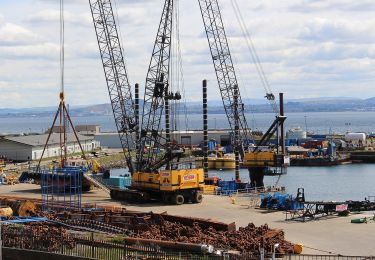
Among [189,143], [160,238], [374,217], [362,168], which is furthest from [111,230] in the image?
[189,143]

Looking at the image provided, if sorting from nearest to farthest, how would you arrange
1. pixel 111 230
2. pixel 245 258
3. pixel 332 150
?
pixel 245 258, pixel 111 230, pixel 332 150

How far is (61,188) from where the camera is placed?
53.9 m

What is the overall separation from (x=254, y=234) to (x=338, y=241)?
174 inches

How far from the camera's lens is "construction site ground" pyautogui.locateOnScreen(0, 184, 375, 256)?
30998mm

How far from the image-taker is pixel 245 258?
25156 millimetres

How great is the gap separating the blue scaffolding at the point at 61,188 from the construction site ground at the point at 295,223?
1.40 metres

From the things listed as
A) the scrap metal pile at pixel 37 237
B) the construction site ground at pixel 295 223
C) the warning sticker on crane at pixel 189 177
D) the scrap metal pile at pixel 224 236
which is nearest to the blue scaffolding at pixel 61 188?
the construction site ground at pixel 295 223

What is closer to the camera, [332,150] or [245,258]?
[245,258]

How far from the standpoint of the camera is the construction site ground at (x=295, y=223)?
31.0 m

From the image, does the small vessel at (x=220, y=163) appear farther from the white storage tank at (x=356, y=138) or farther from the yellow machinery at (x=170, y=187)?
the yellow machinery at (x=170, y=187)

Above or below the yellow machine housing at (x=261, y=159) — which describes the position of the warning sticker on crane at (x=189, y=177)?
below

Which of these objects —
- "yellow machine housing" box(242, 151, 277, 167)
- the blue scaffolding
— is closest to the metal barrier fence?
the blue scaffolding

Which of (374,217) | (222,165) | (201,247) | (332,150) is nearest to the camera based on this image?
(201,247)

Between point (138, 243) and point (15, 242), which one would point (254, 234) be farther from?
point (15, 242)
